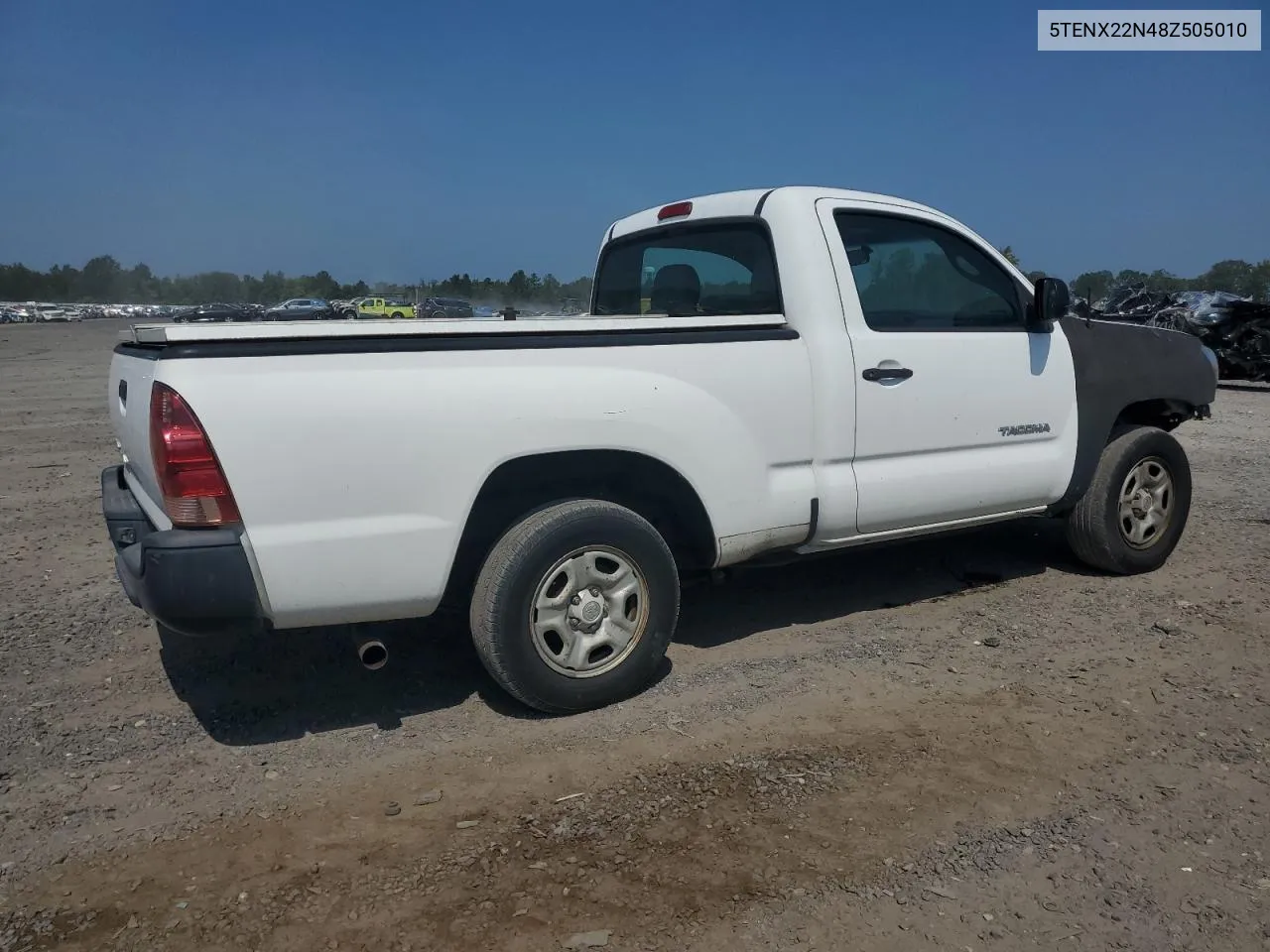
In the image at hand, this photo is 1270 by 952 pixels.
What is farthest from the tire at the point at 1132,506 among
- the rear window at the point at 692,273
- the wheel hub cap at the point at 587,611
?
the wheel hub cap at the point at 587,611

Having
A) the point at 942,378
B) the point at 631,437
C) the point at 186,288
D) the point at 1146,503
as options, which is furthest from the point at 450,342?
the point at 186,288

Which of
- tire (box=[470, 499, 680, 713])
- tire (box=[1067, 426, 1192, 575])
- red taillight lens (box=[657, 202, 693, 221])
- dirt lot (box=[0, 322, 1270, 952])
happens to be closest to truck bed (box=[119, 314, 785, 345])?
tire (box=[470, 499, 680, 713])

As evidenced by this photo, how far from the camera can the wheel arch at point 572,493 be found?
12.0 feet

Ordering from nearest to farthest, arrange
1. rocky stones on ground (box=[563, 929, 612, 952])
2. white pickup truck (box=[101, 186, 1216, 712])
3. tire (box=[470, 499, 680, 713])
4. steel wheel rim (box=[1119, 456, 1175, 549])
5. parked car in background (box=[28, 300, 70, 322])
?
rocky stones on ground (box=[563, 929, 612, 952]) → white pickup truck (box=[101, 186, 1216, 712]) → tire (box=[470, 499, 680, 713]) → steel wheel rim (box=[1119, 456, 1175, 549]) → parked car in background (box=[28, 300, 70, 322])

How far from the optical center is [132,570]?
3.30 m

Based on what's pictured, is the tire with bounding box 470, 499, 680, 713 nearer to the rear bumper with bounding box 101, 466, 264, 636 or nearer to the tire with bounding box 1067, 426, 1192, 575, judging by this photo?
the rear bumper with bounding box 101, 466, 264, 636

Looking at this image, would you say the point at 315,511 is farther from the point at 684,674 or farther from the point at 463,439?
the point at 684,674

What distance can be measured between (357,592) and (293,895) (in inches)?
38.7

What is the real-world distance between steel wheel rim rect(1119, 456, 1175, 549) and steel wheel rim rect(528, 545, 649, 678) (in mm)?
3081

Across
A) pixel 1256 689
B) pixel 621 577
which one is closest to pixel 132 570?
pixel 621 577

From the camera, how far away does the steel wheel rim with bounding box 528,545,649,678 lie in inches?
143

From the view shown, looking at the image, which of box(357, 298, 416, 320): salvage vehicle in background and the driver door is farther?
box(357, 298, 416, 320): salvage vehicle in background

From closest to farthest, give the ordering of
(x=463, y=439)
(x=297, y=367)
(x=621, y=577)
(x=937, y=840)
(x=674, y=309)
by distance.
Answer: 1. (x=937, y=840)
2. (x=297, y=367)
3. (x=463, y=439)
4. (x=621, y=577)
5. (x=674, y=309)

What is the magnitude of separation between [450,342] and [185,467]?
0.94 meters
